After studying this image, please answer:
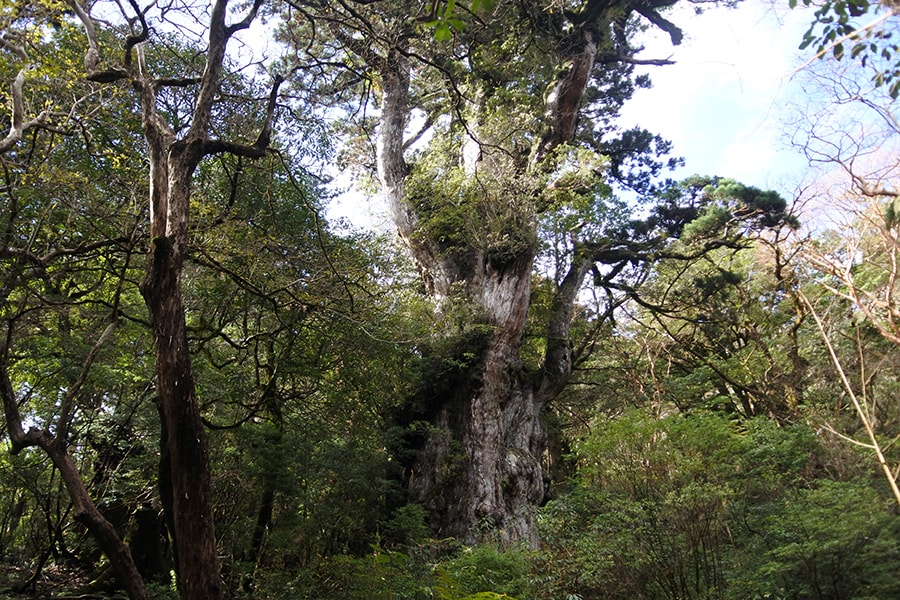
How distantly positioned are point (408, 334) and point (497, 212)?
341 centimetres

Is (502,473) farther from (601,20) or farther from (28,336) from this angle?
(601,20)

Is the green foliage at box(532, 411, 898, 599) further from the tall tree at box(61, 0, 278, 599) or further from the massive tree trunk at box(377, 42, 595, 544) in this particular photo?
the tall tree at box(61, 0, 278, 599)

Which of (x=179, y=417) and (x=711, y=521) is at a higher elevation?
(x=179, y=417)

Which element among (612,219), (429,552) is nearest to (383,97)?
(612,219)

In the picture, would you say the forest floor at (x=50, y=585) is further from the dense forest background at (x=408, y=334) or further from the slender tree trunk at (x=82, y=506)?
the slender tree trunk at (x=82, y=506)

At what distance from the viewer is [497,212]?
34.8ft

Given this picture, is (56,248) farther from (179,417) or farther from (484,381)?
(484,381)

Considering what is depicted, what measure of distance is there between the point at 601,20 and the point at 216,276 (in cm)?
1003

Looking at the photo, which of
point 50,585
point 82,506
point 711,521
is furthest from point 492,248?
point 50,585

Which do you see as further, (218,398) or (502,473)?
(502,473)

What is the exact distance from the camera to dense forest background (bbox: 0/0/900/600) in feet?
15.2

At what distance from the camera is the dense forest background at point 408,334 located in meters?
4.64

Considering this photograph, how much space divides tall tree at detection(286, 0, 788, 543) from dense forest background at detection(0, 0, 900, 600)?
8 cm

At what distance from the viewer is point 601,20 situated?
1202cm
